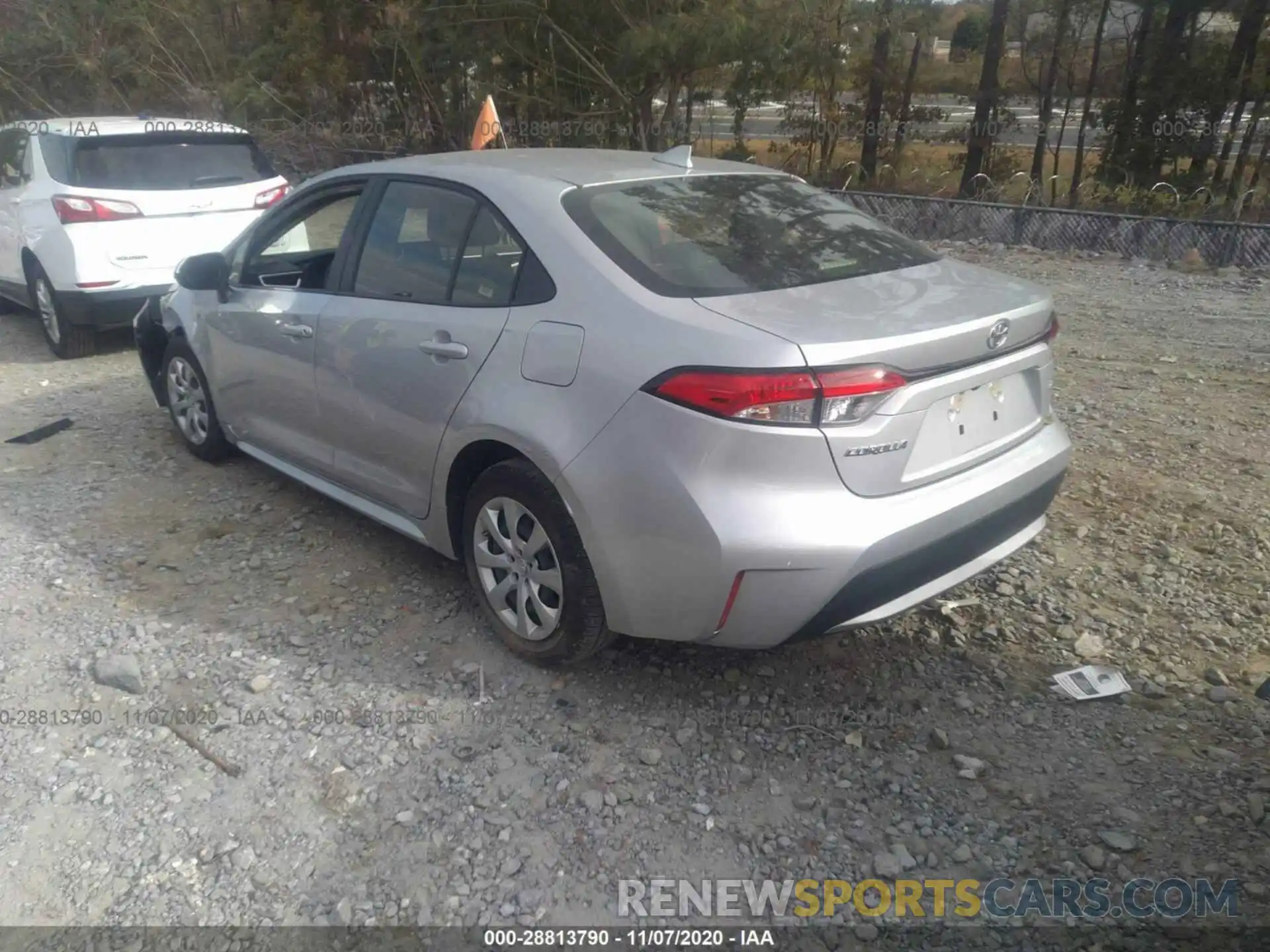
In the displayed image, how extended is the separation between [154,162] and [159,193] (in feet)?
0.94

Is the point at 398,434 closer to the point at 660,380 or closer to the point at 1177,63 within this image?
the point at 660,380

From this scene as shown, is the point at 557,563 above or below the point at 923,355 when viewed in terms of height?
below

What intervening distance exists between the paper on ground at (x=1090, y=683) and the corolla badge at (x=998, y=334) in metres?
1.12

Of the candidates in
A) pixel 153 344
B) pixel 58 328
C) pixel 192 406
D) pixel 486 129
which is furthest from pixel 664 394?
pixel 486 129

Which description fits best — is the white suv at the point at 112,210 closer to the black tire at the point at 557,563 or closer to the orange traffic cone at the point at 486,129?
the orange traffic cone at the point at 486,129

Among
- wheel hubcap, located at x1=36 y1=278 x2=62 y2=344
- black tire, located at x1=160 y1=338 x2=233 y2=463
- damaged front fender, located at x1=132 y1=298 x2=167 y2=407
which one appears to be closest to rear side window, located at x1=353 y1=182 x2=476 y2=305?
black tire, located at x1=160 y1=338 x2=233 y2=463

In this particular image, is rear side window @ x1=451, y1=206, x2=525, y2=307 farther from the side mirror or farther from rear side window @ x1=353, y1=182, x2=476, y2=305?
the side mirror

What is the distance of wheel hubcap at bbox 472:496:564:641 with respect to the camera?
3252 mm

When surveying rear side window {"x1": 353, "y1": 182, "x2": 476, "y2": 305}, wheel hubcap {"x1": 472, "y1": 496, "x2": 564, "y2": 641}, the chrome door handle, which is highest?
rear side window {"x1": 353, "y1": 182, "x2": 476, "y2": 305}

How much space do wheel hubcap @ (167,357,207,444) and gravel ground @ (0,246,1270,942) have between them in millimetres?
631

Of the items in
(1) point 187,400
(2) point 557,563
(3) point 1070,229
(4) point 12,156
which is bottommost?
(3) point 1070,229

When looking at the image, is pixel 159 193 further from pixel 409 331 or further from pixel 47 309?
pixel 409 331

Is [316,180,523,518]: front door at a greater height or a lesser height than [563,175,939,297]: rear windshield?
lesser

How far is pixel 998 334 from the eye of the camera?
3.03 metres
